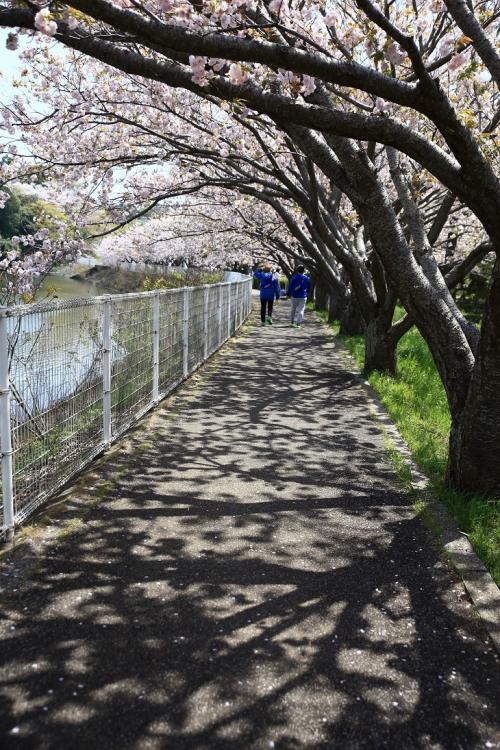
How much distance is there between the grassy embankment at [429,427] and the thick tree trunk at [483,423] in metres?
0.15

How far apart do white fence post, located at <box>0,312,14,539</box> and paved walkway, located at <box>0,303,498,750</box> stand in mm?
435

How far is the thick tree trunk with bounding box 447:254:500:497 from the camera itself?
14.8 ft

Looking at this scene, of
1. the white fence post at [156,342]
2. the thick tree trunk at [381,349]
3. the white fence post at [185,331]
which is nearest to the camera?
the white fence post at [156,342]

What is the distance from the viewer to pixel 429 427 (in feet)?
24.4

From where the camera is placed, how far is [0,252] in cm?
1148

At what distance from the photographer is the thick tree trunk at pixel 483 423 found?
4.50m

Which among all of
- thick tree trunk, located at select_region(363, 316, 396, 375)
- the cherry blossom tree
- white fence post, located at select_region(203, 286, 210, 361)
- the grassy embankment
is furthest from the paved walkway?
white fence post, located at select_region(203, 286, 210, 361)

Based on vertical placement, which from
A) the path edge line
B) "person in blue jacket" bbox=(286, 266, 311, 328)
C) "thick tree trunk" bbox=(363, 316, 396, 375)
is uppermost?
"person in blue jacket" bbox=(286, 266, 311, 328)

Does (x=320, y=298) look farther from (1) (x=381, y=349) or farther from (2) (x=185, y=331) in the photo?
(2) (x=185, y=331)

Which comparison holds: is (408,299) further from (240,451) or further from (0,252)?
(0,252)

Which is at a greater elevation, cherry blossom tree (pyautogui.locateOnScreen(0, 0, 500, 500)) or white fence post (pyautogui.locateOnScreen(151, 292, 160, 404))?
cherry blossom tree (pyautogui.locateOnScreen(0, 0, 500, 500))

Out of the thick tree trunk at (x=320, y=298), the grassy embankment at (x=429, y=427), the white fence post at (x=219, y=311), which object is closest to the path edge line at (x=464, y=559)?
the grassy embankment at (x=429, y=427)

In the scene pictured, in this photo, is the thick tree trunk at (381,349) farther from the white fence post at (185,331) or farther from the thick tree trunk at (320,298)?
the thick tree trunk at (320,298)

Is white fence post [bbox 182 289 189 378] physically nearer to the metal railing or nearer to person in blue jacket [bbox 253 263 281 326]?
the metal railing
